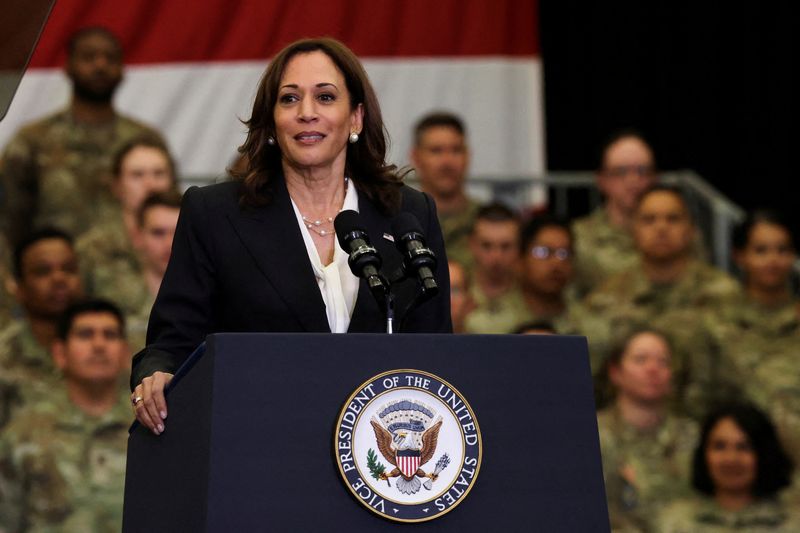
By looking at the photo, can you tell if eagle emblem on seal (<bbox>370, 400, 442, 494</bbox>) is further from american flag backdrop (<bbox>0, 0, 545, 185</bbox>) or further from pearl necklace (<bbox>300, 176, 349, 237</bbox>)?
american flag backdrop (<bbox>0, 0, 545, 185</bbox>)

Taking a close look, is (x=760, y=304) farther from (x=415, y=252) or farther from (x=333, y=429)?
(x=333, y=429)

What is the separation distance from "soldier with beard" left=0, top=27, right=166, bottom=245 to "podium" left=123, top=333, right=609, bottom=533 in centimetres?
338

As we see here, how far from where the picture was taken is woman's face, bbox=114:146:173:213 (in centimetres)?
536

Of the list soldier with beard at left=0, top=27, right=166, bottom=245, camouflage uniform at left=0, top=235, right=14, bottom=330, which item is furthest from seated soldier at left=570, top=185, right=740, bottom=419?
camouflage uniform at left=0, top=235, right=14, bottom=330

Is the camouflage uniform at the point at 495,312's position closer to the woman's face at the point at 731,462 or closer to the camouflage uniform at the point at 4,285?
the woman's face at the point at 731,462

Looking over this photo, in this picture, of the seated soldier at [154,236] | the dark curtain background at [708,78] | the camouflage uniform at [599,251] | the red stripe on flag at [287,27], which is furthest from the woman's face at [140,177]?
the dark curtain background at [708,78]

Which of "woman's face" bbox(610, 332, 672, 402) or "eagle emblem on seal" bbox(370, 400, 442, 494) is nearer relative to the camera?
"eagle emblem on seal" bbox(370, 400, 442, 494)

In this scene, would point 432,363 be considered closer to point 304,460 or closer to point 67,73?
point 304,460

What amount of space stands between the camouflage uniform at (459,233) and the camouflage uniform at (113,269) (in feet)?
3.96

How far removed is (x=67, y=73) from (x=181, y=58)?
791mm

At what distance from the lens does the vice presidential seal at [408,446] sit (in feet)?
6.24

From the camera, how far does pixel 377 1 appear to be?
656cm

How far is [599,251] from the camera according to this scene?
Result: 5.72 metres

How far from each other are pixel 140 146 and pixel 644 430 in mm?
2158
